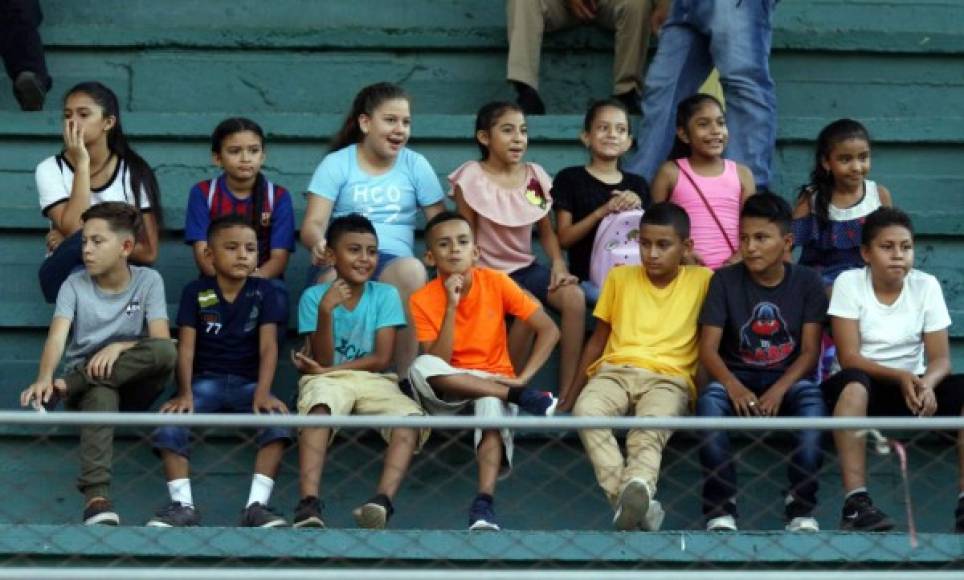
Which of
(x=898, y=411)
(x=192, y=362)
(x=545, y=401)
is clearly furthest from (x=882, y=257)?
(x=192, y=362)

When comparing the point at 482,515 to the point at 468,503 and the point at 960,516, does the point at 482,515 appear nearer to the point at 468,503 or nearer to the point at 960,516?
the point at 468,503

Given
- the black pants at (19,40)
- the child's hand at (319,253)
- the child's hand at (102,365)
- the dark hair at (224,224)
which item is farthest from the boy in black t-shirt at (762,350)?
the black pants at (19,40)

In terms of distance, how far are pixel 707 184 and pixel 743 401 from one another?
3.84 feet

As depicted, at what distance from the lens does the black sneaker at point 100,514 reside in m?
6.27

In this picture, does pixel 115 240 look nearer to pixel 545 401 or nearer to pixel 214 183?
pixel 214 183

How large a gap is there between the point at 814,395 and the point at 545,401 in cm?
84

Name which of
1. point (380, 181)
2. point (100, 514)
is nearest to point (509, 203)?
point (380, 181)

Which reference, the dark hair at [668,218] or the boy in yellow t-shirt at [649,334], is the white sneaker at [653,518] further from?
the dark hair at [668,218]

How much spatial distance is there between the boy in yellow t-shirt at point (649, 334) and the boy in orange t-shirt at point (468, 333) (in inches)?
6.3

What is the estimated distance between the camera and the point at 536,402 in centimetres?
656

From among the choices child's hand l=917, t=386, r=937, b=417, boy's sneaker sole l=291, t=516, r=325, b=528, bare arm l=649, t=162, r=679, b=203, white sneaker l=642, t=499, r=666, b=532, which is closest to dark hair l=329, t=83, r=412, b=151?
bare arm l=649, t=162, r=679, b=203

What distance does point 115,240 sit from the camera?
6879 mm

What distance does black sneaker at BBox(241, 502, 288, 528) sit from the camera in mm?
6281

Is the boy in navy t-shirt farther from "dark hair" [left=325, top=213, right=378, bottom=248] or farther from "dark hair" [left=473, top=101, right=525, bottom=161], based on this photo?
"dark hair" [left=473, top=101, right=525, bottom=161]
